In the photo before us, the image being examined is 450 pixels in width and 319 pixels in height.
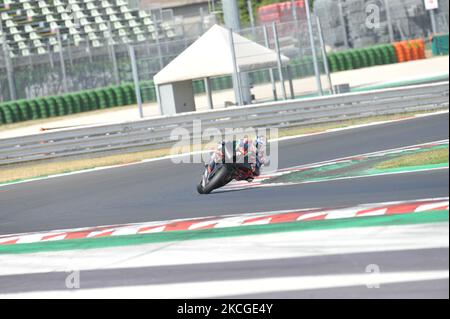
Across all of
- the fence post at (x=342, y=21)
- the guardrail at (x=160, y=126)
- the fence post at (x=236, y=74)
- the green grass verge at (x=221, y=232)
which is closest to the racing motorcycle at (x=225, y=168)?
the green grass verge at (x=221, y=232)

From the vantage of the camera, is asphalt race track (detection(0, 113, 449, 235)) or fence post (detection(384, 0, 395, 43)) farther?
fence post (detection(384, 0, 395, 43))

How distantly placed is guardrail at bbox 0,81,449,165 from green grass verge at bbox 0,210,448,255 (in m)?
10.2

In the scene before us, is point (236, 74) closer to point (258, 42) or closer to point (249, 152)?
point (258, 42)

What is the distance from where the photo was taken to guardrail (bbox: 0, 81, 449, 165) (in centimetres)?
2002

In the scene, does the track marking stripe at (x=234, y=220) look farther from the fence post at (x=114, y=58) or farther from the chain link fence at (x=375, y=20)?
the chain link fence at (x=375, y=20)

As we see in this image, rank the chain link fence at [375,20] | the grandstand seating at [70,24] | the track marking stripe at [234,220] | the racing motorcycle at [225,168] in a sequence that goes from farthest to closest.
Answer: the chain link fence at [375,20], the grandstand seating at [70,24], the racing motorcycle at [225,168], the track marking stripe at [234,220]

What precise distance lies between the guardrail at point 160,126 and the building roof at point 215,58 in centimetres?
318

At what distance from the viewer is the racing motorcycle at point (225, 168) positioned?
37.5ft

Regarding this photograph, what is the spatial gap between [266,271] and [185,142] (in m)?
13.6

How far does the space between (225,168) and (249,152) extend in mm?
394

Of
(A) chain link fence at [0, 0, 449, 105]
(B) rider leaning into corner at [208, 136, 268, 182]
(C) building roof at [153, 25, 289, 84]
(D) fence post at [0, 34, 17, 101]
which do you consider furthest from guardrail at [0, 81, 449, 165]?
(D) fence post at [0, 34, 17, 101]

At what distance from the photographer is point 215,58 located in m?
23.9

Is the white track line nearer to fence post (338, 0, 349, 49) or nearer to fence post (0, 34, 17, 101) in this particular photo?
fence post (0, 34, 17, 101)

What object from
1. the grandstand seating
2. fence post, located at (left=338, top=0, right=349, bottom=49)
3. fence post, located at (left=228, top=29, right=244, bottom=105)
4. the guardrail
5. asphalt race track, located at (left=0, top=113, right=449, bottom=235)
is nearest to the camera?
asphalt race track, located at (left=0, top=113, right=449, bottom=235)
